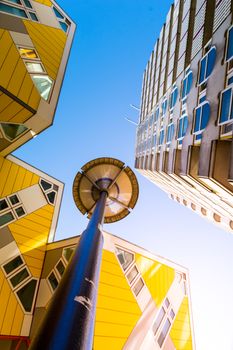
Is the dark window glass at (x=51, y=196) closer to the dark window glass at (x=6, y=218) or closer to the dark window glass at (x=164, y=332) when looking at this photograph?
the dark window glass at (x=6, y=218)

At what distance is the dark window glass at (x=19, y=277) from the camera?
1777cm

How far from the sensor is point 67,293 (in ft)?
11.1

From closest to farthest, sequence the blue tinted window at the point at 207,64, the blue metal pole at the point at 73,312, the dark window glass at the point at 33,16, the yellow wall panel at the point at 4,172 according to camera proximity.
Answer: the blue metal pole at the point at 73,312 < the blue tinted window at the point at 207,64 < the dark window glass at the point at 33,16 < the yellow wall panel at the point at 4,172

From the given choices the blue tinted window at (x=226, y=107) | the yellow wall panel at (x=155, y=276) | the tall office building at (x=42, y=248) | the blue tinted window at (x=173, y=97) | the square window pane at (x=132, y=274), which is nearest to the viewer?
the blue tinted window at (x=226, y=107)

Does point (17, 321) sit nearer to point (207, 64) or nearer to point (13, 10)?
point (207, 64)

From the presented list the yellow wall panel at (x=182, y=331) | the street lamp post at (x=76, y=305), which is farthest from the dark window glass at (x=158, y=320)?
the street lamp post at (x=76, y=305)

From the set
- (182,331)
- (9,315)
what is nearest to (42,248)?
(9,315)

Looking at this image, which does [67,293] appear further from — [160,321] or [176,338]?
[176,338]

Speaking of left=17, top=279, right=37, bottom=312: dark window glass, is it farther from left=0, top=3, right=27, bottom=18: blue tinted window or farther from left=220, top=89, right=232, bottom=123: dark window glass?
left=0, top=3, right=27, bottom=18: blue tinted window

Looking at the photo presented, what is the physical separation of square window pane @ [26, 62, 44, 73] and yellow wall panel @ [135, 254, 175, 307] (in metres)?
14.2

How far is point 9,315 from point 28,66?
1450 centimetres

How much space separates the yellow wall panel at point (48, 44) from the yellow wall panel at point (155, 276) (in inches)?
566

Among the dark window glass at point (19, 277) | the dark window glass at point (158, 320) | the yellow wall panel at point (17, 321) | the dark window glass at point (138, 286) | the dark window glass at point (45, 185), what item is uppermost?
the dark window glass at point (45, 185)

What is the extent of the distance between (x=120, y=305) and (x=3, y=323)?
7.01 m
